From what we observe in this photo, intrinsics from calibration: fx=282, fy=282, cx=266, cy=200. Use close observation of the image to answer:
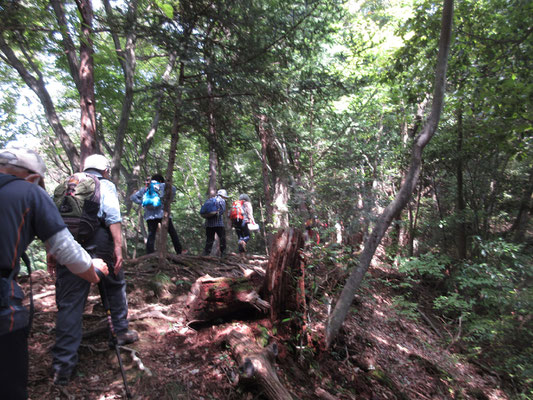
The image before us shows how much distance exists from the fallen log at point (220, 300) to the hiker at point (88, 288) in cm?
88

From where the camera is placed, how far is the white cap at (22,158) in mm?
1878

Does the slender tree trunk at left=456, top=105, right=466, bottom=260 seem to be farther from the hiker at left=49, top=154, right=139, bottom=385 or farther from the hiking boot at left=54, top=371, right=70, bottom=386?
the hiking boot at left=54, top=371, right=70, bottom=386

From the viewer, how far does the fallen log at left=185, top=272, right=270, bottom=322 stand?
4055 mm

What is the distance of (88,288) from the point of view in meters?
2.92

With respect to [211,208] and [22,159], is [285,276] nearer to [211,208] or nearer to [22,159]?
[22,159]

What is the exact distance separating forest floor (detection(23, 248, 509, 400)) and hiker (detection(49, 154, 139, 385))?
0.20 metres

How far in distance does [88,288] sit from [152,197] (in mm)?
3805

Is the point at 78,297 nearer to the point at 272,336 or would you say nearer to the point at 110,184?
the point at 110,184

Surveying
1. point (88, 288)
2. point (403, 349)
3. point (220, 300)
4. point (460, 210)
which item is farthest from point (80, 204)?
point (460, 210)

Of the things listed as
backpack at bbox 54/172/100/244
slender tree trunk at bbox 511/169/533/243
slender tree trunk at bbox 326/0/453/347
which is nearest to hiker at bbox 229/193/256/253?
slender tree trunk at bbox 326/0/453/347

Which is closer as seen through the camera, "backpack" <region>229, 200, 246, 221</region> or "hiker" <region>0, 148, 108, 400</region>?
"hiker" <region>0, 148, 108, 400</region>

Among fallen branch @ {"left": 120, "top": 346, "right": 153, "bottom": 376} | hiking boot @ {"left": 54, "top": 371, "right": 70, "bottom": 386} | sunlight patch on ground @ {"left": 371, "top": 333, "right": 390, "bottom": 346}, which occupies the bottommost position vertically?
sunlight patch on ground @ {"left": 371, "top": 333, "right": 390, "bottom": 346}

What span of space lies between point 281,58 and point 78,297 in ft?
17.7

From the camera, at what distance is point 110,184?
321cm
